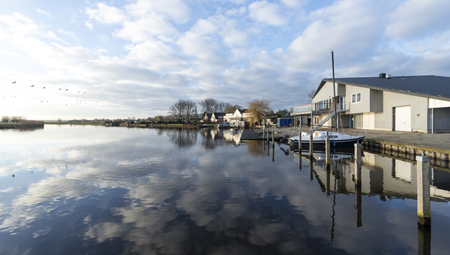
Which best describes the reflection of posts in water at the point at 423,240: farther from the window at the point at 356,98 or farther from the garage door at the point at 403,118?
the window at the point at 356,98

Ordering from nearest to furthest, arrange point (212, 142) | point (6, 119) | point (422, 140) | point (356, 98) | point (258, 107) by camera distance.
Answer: point (422, 140) < point (356, 98) < point (212, 142) < point (258, 107) < point (6, 119)

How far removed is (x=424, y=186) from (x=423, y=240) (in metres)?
1.38

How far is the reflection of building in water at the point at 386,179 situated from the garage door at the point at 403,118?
40.2 ft

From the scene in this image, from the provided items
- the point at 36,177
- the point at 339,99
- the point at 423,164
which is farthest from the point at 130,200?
the point at 339,99

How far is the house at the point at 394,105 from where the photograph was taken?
2205 centimetres

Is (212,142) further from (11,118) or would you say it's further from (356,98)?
(11,118)


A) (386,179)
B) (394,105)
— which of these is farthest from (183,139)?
(386,179)

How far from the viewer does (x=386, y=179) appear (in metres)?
11.3

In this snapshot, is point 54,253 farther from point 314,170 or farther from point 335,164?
point 335,164

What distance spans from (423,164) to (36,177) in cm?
1783

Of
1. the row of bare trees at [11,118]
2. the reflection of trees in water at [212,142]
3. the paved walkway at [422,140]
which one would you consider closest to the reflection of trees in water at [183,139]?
the reflection of trees in water at [212,142]

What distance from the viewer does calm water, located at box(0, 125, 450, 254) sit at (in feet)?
18.7

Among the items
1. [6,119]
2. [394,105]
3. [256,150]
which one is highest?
[6,119]

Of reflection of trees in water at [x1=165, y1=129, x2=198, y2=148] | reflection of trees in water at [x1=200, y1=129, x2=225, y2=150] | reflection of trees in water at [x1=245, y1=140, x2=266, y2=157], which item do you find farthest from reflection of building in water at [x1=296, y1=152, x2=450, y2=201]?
reflection of trees in water at [x1=165, y1=129, x2=198, y2=148]
